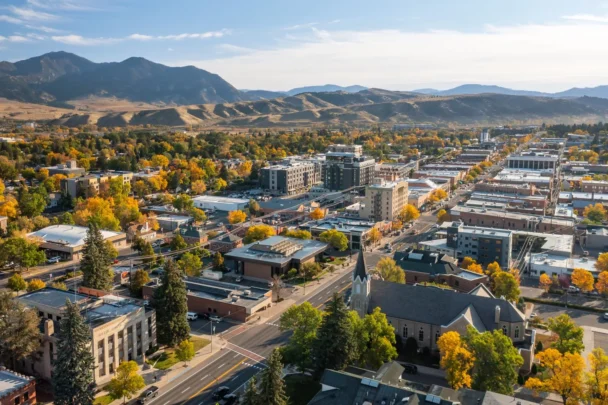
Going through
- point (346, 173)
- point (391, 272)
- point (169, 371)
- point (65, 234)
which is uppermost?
point (346, 173)

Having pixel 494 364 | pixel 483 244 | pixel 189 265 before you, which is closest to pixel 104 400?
pixel 189 265

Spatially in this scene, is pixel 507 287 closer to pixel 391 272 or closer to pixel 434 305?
pixel 391 272

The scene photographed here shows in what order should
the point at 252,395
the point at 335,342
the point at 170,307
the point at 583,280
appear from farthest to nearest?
the point at 583,280 < the point at 170,307 < the point at 335,342 < the point at 252,395

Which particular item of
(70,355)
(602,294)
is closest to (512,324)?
(602,294)

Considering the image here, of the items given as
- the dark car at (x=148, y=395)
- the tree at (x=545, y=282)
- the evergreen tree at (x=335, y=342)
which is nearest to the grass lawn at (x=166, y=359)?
the dark car at (x=148, y=395)

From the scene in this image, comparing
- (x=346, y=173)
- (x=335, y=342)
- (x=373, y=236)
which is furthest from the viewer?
(x=346, y=173)
